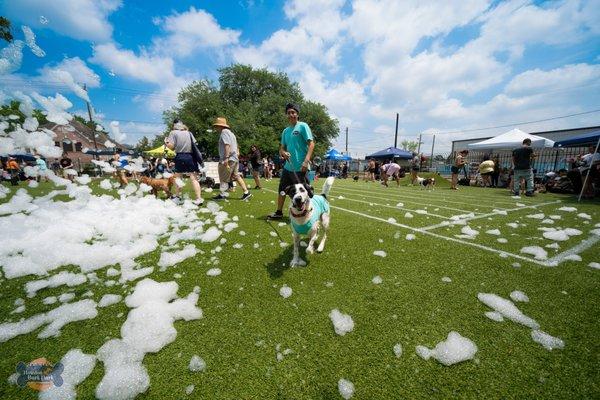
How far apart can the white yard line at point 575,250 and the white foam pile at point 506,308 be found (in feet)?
4.72

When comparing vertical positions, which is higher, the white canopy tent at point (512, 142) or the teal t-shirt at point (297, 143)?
the white canopy tent at point (512, 142)

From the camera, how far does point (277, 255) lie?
361cm

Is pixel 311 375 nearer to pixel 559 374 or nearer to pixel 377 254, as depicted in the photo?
pixel 559 374

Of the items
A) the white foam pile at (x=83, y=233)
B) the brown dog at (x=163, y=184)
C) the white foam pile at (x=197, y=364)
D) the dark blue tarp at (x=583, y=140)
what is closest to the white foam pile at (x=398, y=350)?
the white foam pile at (x=197, y=364)

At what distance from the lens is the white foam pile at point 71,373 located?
5.03ft

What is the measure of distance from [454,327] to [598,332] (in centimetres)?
111

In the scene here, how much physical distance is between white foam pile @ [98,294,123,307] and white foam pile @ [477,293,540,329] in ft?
12.2

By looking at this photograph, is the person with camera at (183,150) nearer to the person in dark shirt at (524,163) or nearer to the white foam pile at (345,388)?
the white foam pile at (345,388)

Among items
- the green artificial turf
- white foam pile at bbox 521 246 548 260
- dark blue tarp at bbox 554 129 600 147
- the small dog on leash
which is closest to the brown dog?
the green artificial turf

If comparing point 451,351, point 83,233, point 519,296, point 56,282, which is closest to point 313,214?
point 451,351

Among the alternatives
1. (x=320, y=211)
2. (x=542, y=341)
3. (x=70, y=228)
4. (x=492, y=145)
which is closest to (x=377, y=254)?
(x=320, y=211)

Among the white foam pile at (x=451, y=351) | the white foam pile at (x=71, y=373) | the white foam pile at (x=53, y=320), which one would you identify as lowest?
the white foam pile at (x=71, y=373)

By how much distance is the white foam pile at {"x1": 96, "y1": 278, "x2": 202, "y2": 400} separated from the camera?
5.24ft

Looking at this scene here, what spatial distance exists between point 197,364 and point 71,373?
0.86 metres
